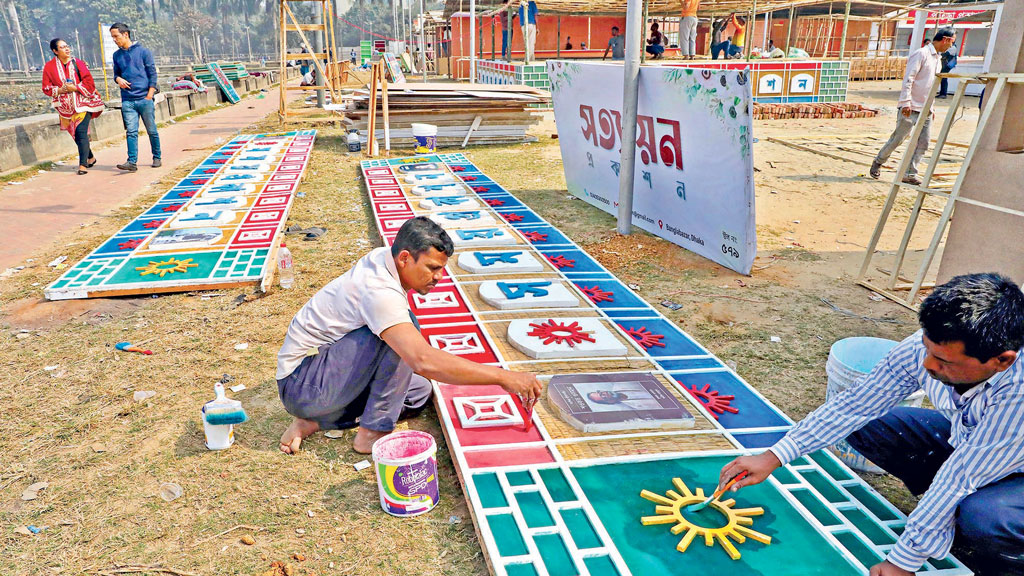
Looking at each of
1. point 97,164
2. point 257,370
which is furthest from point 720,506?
point 97,164

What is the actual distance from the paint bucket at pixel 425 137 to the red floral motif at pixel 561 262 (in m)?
5.96

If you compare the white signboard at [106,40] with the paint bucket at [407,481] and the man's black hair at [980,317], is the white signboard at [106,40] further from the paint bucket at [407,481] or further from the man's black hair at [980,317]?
the man's black hair at [980,317]

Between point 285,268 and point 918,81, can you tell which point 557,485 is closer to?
point 285,268

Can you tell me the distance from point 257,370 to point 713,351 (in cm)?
288

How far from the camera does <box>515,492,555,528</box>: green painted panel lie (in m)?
2.62

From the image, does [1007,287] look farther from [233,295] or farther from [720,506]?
[233,295]

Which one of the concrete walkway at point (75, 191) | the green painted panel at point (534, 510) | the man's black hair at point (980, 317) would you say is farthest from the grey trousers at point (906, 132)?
the concrete walkway at point (75, 191)

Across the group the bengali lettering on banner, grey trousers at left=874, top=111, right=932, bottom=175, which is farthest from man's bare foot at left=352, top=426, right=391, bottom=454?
grey trousers at left=874, top=111, right=932, bottom=175

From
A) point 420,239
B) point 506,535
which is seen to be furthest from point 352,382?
point 506,535

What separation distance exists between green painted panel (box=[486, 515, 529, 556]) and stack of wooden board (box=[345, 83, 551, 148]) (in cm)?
1005

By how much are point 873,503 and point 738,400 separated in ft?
2.89

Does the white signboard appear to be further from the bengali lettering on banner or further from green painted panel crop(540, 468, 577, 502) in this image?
green painted panel crop(540, 468, 577, 502)

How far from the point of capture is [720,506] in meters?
2.65

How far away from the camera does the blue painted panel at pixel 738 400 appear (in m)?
3.35
